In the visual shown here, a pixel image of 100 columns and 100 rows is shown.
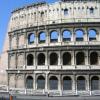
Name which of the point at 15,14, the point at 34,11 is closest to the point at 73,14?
the point at 34,11

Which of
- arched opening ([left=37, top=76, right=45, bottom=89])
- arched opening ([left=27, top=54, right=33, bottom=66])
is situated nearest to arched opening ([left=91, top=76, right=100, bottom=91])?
arched opening ([left=37, top=76, right=45, bottom=89])

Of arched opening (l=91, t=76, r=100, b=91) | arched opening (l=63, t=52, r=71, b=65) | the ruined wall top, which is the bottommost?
arched opening (l=91, t=76, r=100, b=91)

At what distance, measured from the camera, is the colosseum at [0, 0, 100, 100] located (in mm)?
35375

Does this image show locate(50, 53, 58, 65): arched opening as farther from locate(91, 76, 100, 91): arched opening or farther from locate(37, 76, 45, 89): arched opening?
locate(91, 76, 100, 91): arched opening

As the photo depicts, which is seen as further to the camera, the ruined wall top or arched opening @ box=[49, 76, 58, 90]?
the ruined wall top

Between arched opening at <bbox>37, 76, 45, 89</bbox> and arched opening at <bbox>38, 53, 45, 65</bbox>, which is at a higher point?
arched opening at <bbox>38, 53, 45, 65</bbox>

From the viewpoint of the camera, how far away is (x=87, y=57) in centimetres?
3556

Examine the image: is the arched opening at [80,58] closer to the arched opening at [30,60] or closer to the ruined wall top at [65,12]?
the ruined wall top at [65,12]

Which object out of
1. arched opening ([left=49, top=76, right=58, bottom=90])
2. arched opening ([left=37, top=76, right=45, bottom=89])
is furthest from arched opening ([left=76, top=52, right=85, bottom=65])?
arched opening ([left=37, top=76, right=45, bottom=89])

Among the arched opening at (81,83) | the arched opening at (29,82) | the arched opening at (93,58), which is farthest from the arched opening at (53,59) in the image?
the arched opening at (93,58)

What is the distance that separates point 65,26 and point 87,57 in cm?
447

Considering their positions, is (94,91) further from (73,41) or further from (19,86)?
(19,86)

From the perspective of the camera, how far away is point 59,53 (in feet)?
118

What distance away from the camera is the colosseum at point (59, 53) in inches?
1393
